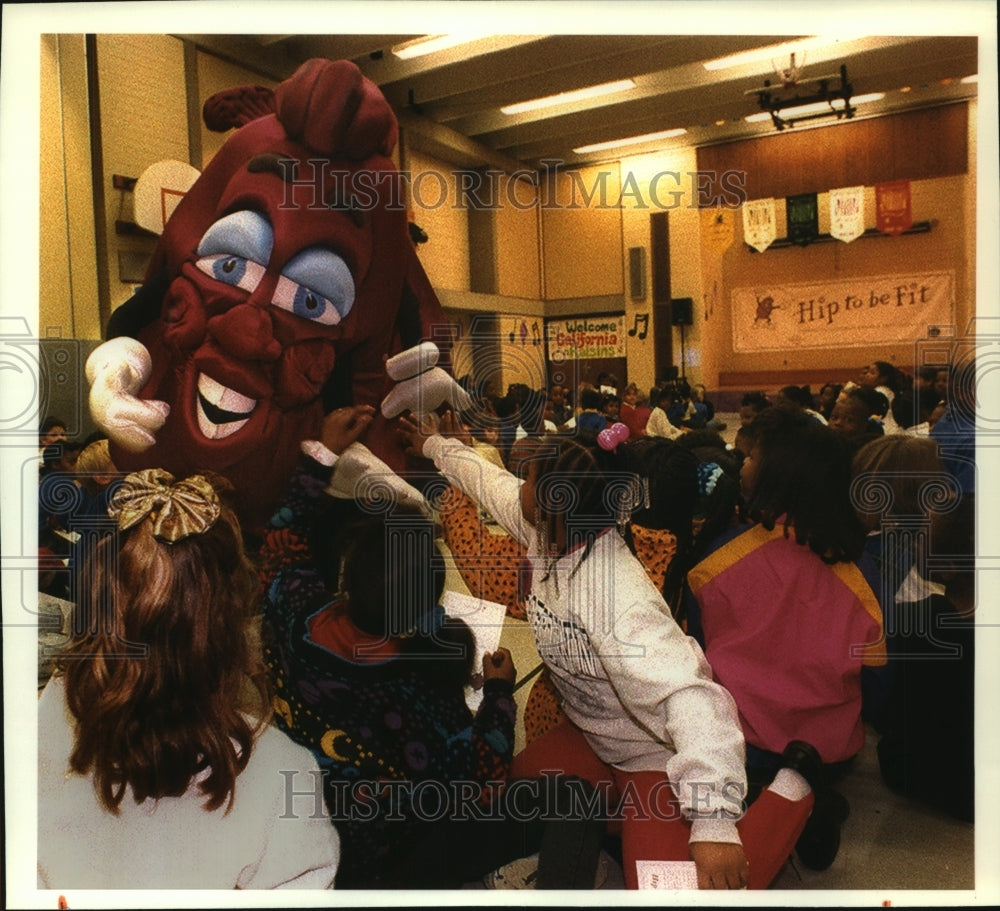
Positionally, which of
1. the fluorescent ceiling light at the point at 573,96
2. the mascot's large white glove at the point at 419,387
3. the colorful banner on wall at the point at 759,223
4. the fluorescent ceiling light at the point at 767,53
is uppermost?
the fluorescent ceiling light at the point at 767,53

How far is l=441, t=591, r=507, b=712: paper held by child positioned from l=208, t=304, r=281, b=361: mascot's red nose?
59 centimetres

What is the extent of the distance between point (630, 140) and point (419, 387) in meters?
0.64

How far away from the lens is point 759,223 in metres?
1.65

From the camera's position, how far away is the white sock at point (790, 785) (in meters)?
1.52

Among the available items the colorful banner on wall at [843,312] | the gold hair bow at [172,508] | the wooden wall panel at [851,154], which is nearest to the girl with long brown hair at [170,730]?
the gold hair bow at [172,508]

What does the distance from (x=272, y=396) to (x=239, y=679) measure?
0.53m

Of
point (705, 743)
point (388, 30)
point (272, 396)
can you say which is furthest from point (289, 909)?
point (388, 30)

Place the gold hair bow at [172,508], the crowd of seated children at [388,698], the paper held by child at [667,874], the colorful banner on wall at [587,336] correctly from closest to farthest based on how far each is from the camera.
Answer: the gold hair bow at [172,508] < the crowd of seated children at [388,698] < the paper held by child at [667,874] < the colorful banner on wall at [587,336]

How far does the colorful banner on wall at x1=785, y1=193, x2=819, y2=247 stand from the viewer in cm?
162

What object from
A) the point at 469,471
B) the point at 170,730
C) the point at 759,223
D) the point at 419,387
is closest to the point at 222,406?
the point at 419,387

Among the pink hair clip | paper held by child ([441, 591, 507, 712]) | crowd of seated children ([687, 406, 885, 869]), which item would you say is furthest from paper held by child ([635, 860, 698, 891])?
the pink hair clip

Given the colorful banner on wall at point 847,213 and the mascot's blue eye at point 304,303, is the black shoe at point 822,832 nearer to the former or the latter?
the colorful banner on wall at point 847,213

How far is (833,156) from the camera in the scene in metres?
1.64

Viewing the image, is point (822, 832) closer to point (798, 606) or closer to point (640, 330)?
point (798, 606)
